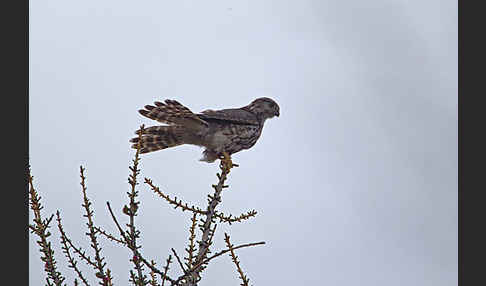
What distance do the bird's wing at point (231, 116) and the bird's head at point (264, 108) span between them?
29cm

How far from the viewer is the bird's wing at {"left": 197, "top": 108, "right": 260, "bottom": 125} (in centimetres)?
669

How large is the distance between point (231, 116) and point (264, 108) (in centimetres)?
103

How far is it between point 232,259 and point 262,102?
4.75m

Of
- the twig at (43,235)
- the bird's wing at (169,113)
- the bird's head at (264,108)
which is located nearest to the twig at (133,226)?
the twig at (43,235)

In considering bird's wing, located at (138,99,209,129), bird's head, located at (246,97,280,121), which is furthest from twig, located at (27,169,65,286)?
bird's head, located at (246,97,280,121)

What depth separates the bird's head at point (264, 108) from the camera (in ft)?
25.1

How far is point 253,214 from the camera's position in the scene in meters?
4.07

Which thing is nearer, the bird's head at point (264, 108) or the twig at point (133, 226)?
the twig at point (133, 226)

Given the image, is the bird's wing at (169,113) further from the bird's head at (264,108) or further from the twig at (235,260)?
the twig at (235,260)

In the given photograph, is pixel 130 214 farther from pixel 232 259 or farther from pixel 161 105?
pixel 161 105

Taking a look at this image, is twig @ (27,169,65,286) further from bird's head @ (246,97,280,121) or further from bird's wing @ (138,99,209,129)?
bird's head @ (246,97,280,121)

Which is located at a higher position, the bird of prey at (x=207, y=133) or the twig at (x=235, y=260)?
the bird of prey at (x=207, y=133)

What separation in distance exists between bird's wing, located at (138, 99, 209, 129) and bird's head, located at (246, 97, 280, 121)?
1373 millimetres

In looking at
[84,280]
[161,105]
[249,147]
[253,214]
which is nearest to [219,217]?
[253,214]
